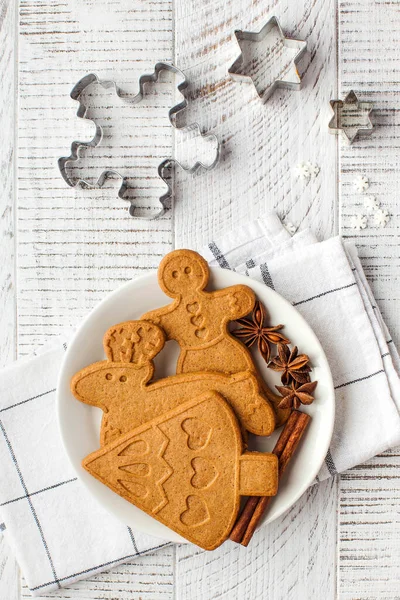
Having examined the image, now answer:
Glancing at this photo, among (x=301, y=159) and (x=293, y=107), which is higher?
(x=293, y=107)

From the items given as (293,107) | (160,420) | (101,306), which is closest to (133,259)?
(101,306)

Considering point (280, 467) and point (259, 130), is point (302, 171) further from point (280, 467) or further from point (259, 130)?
point (280, 467)

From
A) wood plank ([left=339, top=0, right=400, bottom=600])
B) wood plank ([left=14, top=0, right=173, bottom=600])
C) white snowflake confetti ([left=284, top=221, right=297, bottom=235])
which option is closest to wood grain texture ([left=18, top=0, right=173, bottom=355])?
wood plank ([left=14, top=0, right=173, bottom=600])

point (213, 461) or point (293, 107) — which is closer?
point (213, 461)

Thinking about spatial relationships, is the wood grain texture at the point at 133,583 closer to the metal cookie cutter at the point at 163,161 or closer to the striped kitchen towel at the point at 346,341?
the striped kitchen towel at the point at 346,341

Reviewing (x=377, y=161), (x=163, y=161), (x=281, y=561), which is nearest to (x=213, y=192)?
(x=163, y=161)

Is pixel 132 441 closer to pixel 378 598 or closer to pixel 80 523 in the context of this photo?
pixel 80 523
